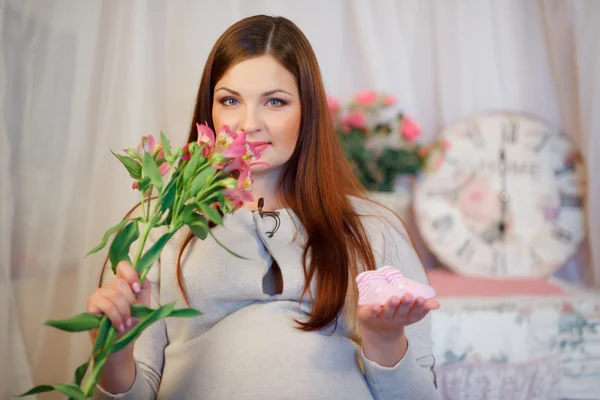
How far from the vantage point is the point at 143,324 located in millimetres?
696

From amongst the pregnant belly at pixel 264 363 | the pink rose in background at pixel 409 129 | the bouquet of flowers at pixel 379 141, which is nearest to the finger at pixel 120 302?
the pregnant belly at pixel 264 363

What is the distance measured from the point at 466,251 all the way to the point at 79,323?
3.91ft

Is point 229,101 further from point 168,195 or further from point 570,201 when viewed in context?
point 570,201

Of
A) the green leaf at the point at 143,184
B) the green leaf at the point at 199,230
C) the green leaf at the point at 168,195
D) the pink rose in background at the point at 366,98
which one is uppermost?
the pink rose in background at the point at 366,98

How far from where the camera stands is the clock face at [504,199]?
5.48 ft

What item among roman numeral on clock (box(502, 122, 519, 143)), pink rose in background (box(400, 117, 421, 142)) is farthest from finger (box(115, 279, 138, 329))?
roman numeral on clock (box(502, 122, 519, 143))

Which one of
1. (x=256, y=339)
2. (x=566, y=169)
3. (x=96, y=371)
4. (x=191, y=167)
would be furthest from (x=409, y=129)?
(x=96, y=371)

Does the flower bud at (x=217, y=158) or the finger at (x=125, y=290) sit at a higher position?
the flower bud at (x=217, y=158)

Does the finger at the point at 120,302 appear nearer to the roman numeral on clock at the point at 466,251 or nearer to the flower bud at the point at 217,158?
the flower bud at the point at 217,158

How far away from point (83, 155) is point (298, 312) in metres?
0.60

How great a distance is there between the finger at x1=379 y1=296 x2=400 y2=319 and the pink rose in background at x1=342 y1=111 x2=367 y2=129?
3.07 feet

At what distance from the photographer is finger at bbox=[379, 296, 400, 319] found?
0.75m

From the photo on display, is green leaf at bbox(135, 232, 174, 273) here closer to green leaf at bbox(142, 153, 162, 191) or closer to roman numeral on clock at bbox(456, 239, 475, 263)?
green leaf at bbox(142, 153, 162, 191)

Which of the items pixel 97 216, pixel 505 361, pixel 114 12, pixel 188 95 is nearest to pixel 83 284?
pixel 97 216
